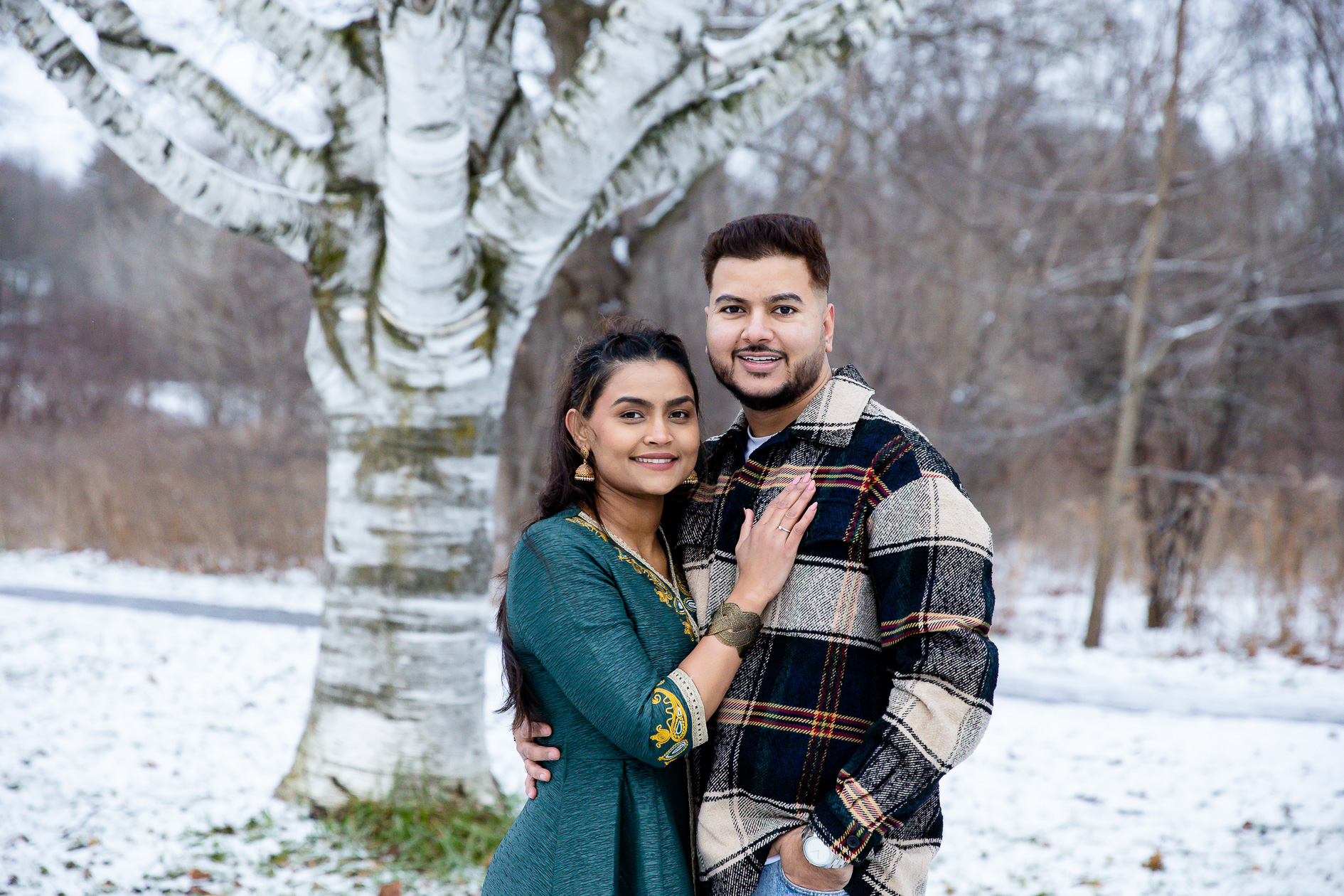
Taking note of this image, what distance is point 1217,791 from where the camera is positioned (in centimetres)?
462

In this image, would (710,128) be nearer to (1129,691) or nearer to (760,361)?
(760,361)

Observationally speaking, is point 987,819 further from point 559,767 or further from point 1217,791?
point 559,767

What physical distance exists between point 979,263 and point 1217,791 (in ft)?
26.9

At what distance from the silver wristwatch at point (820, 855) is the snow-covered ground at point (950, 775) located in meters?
2.10

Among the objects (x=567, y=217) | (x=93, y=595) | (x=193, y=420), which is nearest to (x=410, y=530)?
(x=567, y=217)

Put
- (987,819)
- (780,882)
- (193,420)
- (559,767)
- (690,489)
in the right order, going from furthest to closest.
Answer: (193,420)
(987,819)
(690,489)
(559,767)
(780,882)

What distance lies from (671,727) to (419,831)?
7.27 ft

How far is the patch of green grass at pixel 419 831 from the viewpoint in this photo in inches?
140

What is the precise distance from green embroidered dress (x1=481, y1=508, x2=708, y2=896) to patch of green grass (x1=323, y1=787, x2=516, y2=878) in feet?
5.34

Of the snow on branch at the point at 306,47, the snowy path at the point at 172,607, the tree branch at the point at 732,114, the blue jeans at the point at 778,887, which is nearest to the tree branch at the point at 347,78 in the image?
the snow on branch at the point at 306,47

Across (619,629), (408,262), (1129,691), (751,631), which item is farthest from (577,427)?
(1129,691)

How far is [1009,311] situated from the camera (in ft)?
37.4

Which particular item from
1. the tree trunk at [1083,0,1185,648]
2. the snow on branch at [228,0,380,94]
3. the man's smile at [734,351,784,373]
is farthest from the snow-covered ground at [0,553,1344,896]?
the snow on branch at [228,0,380,94]

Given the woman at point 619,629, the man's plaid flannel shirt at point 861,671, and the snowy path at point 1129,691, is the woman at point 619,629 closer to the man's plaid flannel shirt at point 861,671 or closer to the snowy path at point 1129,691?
the man's plaid flannel shirt at point 861,671
